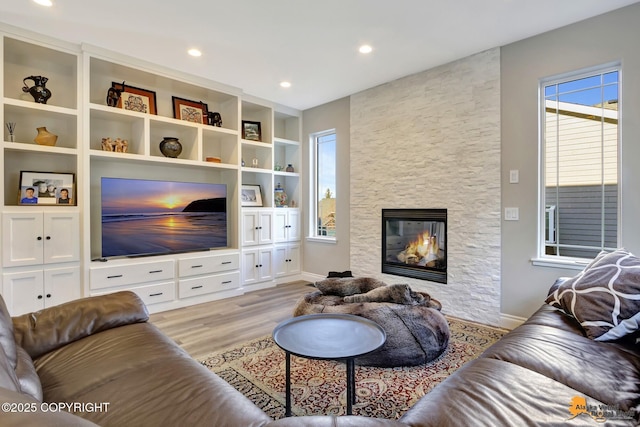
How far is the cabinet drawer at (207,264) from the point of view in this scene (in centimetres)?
382

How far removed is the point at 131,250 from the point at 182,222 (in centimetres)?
64

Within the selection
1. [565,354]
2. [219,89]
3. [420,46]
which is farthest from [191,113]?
[565,354]

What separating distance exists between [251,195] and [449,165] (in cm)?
282

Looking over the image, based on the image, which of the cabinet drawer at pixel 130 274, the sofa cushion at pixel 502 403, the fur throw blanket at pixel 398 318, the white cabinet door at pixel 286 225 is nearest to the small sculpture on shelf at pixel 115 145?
the cabinet drawer at pixel 130 274

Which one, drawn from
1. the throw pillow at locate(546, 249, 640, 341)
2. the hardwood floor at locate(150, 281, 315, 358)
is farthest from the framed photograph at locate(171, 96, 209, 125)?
the throw pillow at locate(546, 249, 640, 341)

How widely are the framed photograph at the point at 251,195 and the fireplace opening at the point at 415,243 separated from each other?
1.95m

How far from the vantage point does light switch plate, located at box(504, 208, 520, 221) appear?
3.05 meters

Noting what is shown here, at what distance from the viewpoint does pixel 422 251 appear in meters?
3.86

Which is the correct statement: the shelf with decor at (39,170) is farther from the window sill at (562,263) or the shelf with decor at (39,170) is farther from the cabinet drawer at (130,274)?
the window sill at (562,263)

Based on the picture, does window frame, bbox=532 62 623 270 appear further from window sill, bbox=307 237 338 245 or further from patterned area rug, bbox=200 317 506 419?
window sill, bbox=307 237 338 245

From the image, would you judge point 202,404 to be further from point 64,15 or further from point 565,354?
point 64,15

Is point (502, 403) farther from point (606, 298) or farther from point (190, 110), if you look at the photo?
point (190, 110)

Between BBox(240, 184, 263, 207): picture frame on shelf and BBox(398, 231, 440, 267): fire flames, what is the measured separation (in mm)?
2259

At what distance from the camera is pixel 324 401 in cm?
186
